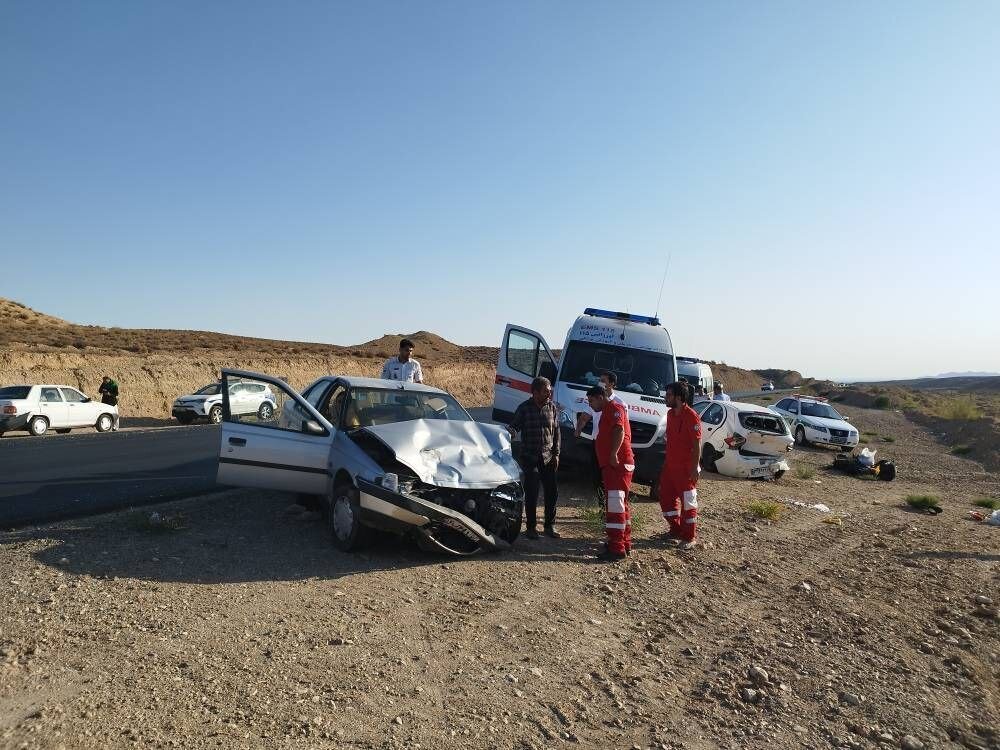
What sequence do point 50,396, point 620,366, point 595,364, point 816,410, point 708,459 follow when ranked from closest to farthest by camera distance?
point 595,364 → point 620,366 → point 708,459 → point 50,396 → point 816,410

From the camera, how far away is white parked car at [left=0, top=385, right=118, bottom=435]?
68.8 feet

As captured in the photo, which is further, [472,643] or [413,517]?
[413,517]

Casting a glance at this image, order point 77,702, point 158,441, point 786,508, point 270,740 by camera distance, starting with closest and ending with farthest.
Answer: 1. point 270,740
2. point 77,702
3. point 786,508
4. point 158,441

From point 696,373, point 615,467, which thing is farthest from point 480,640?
point 696,373

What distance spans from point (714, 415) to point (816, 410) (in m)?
11.7

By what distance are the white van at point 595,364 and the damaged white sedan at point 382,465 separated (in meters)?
3.53

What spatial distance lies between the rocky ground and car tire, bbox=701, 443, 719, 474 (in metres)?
6.56

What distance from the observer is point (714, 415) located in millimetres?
15219

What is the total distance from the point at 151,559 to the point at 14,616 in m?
1.53

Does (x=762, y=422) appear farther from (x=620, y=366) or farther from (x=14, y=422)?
(x=14, y=422)

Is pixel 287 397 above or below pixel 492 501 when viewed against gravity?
above

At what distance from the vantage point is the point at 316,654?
15.2 ft

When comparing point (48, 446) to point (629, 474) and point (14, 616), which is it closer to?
point (14, 616)

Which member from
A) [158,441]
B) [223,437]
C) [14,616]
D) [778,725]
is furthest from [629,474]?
[158,441]
